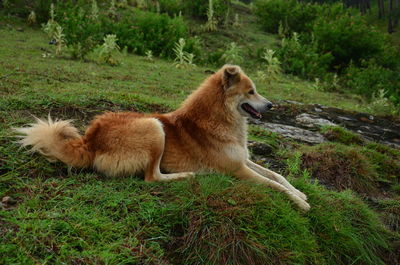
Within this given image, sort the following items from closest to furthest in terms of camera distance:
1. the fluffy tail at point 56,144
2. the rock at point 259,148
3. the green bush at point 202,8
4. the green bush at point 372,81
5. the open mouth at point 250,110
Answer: the fluffy tail at point 56,144, the open mouth at point 250,110, the rock at point 259,148, the green bush at point 372,81, the green bush at point 202,8

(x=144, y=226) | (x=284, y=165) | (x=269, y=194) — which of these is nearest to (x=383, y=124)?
(x=284, y=165)

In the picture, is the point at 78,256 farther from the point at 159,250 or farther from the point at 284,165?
the point at 284,165

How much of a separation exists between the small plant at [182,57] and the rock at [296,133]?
590 cm

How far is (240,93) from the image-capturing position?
13.5ft

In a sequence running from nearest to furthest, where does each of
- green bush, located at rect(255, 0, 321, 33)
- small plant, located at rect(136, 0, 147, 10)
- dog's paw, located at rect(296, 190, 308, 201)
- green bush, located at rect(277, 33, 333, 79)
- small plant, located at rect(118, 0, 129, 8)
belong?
dog's paw, located at rect(296, 190, 308, 201), green bush, located at rect(277, 33, 333, 79), small plant, located at rect(118, 0, 129, 8), small plant, located at rect(136, 0, 147, 10), green bush, located at rect(255, 0, 321, 33)

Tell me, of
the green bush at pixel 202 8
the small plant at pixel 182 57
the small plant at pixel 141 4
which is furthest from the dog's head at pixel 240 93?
the small plant at pixel 141 4

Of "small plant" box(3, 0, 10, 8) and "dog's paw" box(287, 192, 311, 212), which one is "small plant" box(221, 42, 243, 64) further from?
"dog's paw" box(287, 192, 311, 212)

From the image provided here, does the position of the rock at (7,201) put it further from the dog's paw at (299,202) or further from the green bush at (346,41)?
the green bush at (346,41)

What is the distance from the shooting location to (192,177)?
11.8 ft

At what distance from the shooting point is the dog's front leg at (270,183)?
3.62 meters

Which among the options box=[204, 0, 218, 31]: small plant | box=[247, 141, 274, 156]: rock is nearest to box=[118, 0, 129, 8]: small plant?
box=[204, 0, 218, 31]: small plant

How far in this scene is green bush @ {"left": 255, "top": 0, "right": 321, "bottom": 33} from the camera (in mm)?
20438

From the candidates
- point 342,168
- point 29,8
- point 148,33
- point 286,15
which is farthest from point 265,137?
point 286,15

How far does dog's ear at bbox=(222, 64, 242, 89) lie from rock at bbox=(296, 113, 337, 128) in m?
3.55
